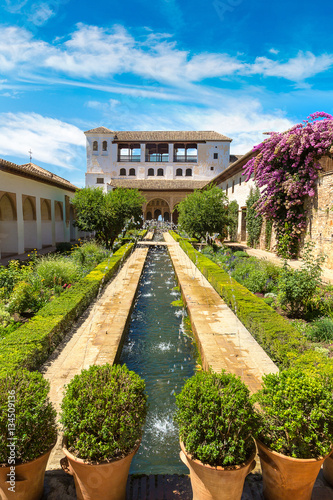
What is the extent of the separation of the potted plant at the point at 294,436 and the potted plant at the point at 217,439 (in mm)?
126

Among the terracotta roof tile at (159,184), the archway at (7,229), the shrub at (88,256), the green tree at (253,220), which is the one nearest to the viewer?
Result: the shrub at (88,256)

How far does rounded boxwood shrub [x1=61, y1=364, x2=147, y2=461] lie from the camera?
6.40ft

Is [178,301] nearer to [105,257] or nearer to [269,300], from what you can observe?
[269,300]

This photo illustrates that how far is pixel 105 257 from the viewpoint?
12.6 metres

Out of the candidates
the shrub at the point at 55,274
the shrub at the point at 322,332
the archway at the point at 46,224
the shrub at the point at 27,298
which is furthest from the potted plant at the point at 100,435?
the archway at the point at 46,224

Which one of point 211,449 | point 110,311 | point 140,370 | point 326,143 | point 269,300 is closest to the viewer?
point 211,449

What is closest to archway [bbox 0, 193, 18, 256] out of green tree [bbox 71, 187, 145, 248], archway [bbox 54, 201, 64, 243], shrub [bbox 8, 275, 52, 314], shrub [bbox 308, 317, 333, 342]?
green tree [bbox 71, 187, 145, 248]

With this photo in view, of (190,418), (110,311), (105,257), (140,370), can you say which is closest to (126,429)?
(190,418)

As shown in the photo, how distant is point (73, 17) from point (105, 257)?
759cm

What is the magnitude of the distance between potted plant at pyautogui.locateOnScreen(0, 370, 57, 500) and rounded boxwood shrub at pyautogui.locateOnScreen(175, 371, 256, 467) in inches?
34.5

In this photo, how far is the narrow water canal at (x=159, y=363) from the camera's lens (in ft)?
A: 9.80

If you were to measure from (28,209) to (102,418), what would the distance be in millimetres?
16786

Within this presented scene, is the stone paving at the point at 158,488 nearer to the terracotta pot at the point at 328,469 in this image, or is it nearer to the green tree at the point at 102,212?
the terracotta pot at the point at 328,469

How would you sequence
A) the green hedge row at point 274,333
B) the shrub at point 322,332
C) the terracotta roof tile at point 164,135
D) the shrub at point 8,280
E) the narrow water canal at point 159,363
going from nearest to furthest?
1. the narrow water canal at point 159,363
2. the green hedge row at point 274,333
3. the shrub at point 322,332
4. the shrub at point 8,280
5. the terracotta roof tile at point 164,135
